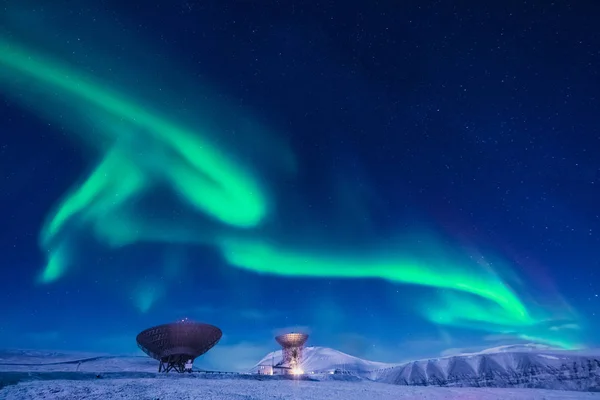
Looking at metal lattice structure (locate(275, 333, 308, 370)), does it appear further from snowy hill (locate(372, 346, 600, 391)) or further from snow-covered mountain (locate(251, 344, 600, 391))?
snowy hill (locate(372, 346, 600, 391))

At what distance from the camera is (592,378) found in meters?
134

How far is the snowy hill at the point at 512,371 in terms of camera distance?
461 ft

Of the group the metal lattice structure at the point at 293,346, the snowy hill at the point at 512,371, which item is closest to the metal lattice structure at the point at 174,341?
the metal lattice structure at the point at 293,346

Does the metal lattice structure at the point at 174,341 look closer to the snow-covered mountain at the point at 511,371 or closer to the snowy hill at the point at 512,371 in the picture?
the snow-covered mountain at the point at 511,371

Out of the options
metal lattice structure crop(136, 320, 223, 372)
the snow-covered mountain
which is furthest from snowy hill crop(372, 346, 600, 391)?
metal lattice structure crop(136, 320, 223, 372)

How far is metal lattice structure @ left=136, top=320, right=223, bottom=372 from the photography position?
59438mm

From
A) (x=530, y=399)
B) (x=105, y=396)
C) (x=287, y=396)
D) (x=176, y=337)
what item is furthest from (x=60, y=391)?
(x=530, y=399)

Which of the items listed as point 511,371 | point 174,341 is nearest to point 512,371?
point 511,371

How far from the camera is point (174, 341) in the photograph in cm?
5969

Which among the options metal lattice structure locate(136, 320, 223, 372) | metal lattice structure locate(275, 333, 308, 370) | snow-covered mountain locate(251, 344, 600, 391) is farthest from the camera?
snow-covered mountain locate(251, 344, 600, 391)

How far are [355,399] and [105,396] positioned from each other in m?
20.6

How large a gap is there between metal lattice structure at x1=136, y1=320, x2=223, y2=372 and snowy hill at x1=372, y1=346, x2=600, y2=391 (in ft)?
465

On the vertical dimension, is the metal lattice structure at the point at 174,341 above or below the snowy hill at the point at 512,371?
above

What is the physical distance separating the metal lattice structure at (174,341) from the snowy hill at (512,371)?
5583 inches
